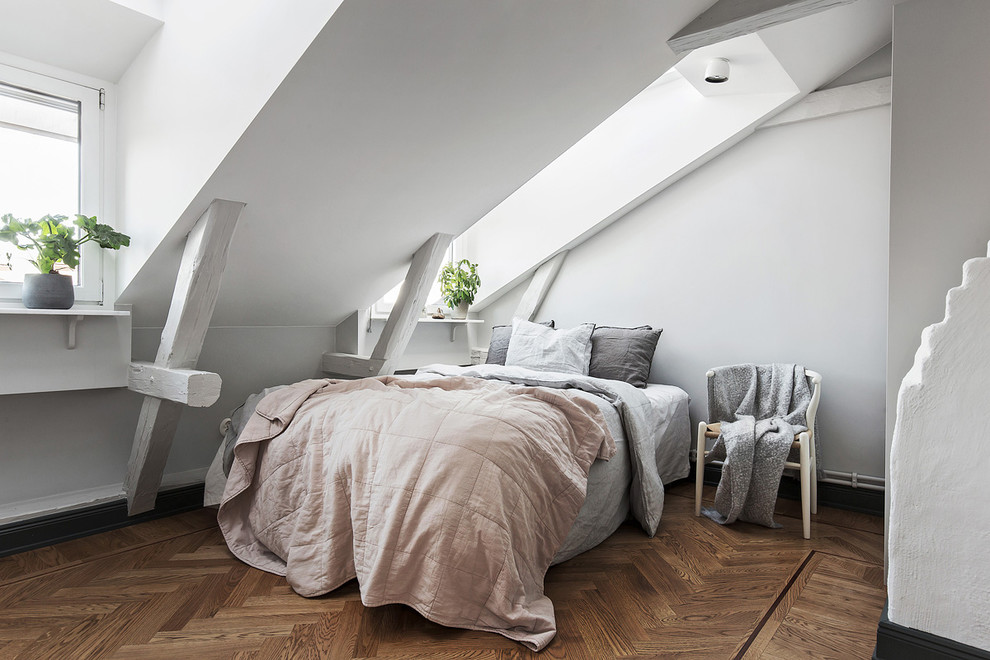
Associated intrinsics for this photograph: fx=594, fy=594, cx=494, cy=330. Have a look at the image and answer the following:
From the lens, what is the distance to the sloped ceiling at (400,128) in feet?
6.15

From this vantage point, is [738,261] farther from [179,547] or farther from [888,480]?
[179,547]

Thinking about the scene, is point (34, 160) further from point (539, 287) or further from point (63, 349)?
point (539, 287)

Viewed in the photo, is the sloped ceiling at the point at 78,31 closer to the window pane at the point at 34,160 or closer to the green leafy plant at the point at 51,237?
the window pane at the point at 34,160

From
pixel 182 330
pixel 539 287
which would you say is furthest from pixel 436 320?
pixel 182 330

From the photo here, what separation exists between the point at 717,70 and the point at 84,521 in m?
3.57

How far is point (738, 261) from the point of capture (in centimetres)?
344

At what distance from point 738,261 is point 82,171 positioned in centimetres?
331

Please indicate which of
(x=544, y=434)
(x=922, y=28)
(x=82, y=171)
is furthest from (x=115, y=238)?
(x=922, y=28)

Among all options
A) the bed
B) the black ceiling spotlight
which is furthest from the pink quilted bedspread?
the black ceiling spotlight

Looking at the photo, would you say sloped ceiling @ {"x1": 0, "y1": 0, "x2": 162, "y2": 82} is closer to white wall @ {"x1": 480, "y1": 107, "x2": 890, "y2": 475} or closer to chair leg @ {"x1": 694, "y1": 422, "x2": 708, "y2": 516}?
white wall @ {"x1": 480, "y1": 107, "x2": 890, "y2": 475}

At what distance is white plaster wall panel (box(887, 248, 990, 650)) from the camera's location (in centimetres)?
145

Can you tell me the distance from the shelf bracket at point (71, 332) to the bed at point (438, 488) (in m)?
0.72

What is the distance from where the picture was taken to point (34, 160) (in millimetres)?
2432

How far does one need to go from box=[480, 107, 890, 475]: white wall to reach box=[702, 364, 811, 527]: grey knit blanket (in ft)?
0.84
